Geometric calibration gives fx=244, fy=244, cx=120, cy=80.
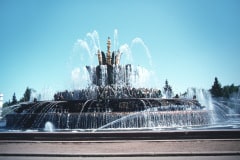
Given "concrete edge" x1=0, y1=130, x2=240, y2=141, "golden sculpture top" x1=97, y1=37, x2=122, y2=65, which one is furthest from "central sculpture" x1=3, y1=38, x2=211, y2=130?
"golden sculpture top" x1=97, y1=37, x2=122, y2=65

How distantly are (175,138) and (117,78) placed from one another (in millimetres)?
14778

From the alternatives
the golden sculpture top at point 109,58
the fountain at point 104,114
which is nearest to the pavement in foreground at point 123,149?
the fountain at point 104,114

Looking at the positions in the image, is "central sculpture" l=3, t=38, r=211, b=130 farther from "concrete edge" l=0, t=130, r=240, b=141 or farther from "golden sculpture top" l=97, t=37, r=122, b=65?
"golden sculpture top" l=97, t=37, r=122, b=65

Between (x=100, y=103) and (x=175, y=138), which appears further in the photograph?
(x=100, y=103)

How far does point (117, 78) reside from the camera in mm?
23828

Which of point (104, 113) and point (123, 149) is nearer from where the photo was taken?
point (123, 149)

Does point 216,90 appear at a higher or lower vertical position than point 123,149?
higher

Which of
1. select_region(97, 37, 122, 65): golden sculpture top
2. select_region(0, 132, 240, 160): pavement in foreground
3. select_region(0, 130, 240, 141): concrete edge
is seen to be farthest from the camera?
select_region(97, 37, 122, 65): golden sculpture top

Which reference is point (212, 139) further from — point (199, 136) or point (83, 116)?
point (83, 116)

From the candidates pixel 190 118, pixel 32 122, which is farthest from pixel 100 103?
pixel 190 118

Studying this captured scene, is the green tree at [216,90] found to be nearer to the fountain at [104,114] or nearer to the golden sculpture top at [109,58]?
the golden sculpture top at [109,58]

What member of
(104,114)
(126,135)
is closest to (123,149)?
(126,135)

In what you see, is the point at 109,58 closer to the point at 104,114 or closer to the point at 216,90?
the point at 104,114

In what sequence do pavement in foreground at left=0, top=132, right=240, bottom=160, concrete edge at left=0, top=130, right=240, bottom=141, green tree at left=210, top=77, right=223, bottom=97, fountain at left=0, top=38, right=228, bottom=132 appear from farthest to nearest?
green tree at left=210, top=77, right=223, bottom=97
fountain at left=0, top=38, right=228, bottom=132
concrete edge at left=0, top=130, right=240, bottom=141
pavement in foreground at left=0, top=132, right=240, bottom=160
